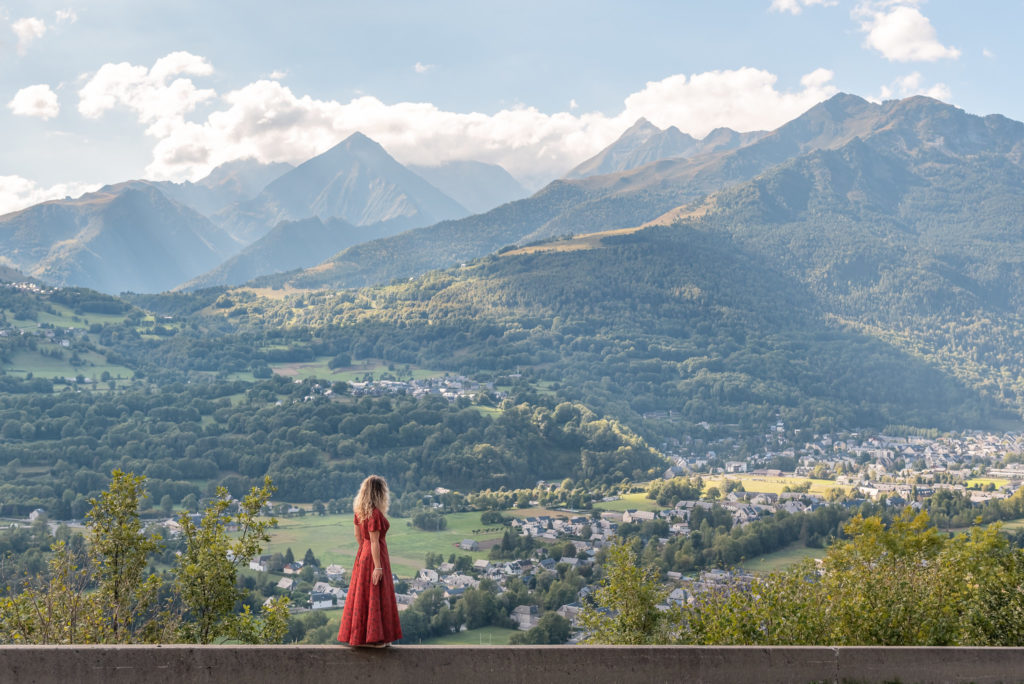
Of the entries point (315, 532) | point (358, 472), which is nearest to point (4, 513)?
point (315, 532)

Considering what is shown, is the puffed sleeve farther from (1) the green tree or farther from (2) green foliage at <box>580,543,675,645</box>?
(2) green foliage at <box>580,543,675,645</box>

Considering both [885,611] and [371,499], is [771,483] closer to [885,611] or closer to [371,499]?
[885,611]

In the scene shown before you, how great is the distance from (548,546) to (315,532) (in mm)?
20474

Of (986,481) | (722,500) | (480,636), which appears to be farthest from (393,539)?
(986,481)

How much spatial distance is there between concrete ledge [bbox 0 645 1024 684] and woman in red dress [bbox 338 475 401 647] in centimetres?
31

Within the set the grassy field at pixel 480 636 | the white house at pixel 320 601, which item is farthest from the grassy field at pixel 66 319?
the grassy field at pixel 480 636

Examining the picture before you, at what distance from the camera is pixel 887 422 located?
15700cm

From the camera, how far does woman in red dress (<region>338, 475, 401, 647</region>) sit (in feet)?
26.7

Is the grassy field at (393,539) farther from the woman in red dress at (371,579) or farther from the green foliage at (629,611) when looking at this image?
the woman in red dress at (371,579)

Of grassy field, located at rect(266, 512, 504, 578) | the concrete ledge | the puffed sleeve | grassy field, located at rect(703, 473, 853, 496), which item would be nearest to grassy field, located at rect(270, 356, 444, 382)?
grassy field, located at rect(703, 473, 853, 496)

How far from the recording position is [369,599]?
8172 mm

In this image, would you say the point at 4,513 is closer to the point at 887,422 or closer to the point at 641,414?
the point at 641,414

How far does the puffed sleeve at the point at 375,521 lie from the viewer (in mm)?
8117

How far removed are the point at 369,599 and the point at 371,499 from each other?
102cm
